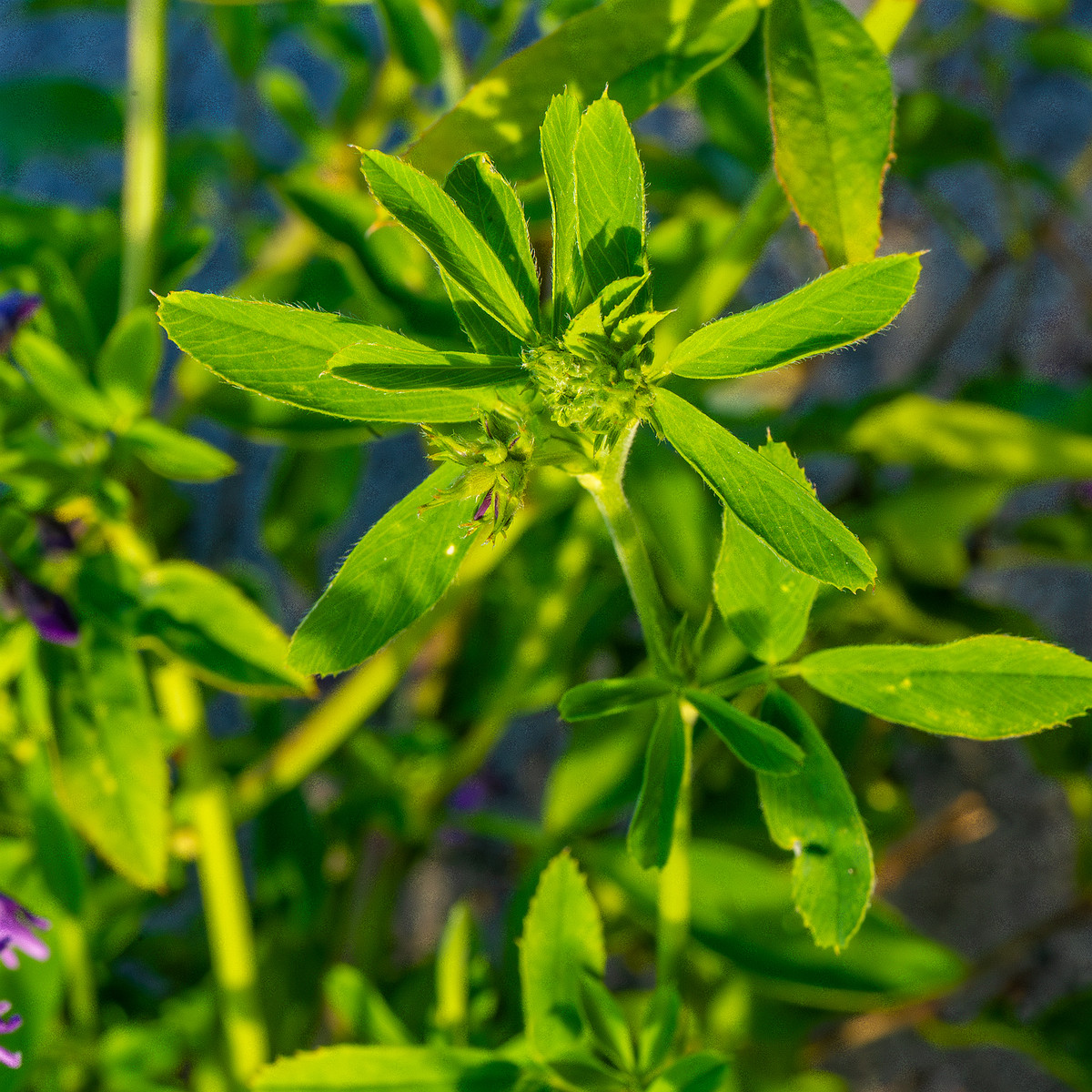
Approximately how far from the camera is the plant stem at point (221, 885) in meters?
0.77

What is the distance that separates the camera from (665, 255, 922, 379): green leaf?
0.35 meters

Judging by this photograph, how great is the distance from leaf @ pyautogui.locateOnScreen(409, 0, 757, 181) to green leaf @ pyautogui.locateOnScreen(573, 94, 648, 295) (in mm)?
188

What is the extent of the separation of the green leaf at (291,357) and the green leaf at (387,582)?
3 centimetres

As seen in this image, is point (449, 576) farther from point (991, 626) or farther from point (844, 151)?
point (991, 626)

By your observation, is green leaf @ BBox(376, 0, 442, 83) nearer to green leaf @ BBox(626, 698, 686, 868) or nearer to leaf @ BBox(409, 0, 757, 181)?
leaf @ BBox(409, 0, 757, 181)

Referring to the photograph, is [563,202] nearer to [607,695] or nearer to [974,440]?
[607,695]

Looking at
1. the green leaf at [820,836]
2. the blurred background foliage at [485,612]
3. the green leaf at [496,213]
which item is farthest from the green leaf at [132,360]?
the green leaf at [820,836]

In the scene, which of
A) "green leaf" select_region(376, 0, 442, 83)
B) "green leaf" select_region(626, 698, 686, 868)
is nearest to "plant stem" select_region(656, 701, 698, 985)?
"green leaf" select_region(626, 698, 686, 868)

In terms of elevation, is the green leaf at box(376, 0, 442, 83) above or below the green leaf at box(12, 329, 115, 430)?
above

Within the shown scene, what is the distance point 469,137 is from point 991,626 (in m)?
0.67

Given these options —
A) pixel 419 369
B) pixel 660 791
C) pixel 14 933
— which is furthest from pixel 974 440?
pixel 14 933

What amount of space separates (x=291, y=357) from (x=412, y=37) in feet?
1.57

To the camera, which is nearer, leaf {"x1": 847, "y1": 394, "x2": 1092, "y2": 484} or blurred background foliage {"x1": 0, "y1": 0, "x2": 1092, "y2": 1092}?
blurred background foliage {"x1": 0, "y1": 0, "x2": 1092, "y2": 1092}

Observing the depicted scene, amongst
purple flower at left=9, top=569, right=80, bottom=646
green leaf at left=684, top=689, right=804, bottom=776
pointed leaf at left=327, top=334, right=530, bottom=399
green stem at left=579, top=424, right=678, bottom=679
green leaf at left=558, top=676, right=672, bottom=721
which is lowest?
green leaf at left=684, top=689, right=804, bottom=776
